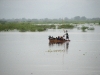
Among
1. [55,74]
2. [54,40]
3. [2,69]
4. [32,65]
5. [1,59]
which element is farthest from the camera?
[54,40]

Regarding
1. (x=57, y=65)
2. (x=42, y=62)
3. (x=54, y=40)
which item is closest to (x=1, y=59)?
(x=42, y=62)

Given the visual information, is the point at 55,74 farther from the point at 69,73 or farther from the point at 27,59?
the point at 27,59

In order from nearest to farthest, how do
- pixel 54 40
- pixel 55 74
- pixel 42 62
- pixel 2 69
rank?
pixel 55 74 → pixel 2 69 → pixel 42 62 → pixel 54 40

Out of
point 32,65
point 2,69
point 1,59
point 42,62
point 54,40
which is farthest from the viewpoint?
point 54,40

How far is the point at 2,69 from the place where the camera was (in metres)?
5.04

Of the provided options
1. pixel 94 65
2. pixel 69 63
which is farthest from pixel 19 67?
pixel 94 65

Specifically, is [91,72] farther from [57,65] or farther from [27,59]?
[27,59]

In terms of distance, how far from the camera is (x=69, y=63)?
5.59 m

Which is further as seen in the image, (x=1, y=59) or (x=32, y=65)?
(x=1, y=59)

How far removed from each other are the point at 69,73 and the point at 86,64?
2.84 feet

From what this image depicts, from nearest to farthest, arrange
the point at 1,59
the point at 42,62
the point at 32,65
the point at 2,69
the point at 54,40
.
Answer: the point at 2,69 < the point at 32,65 < the point at 42,62 < the point at 1,59 < the point at 54,40

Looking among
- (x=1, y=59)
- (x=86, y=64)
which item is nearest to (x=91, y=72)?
(x=86, y=64)

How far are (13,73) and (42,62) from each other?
1.10 m

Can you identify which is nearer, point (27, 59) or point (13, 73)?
point (13, 73)
